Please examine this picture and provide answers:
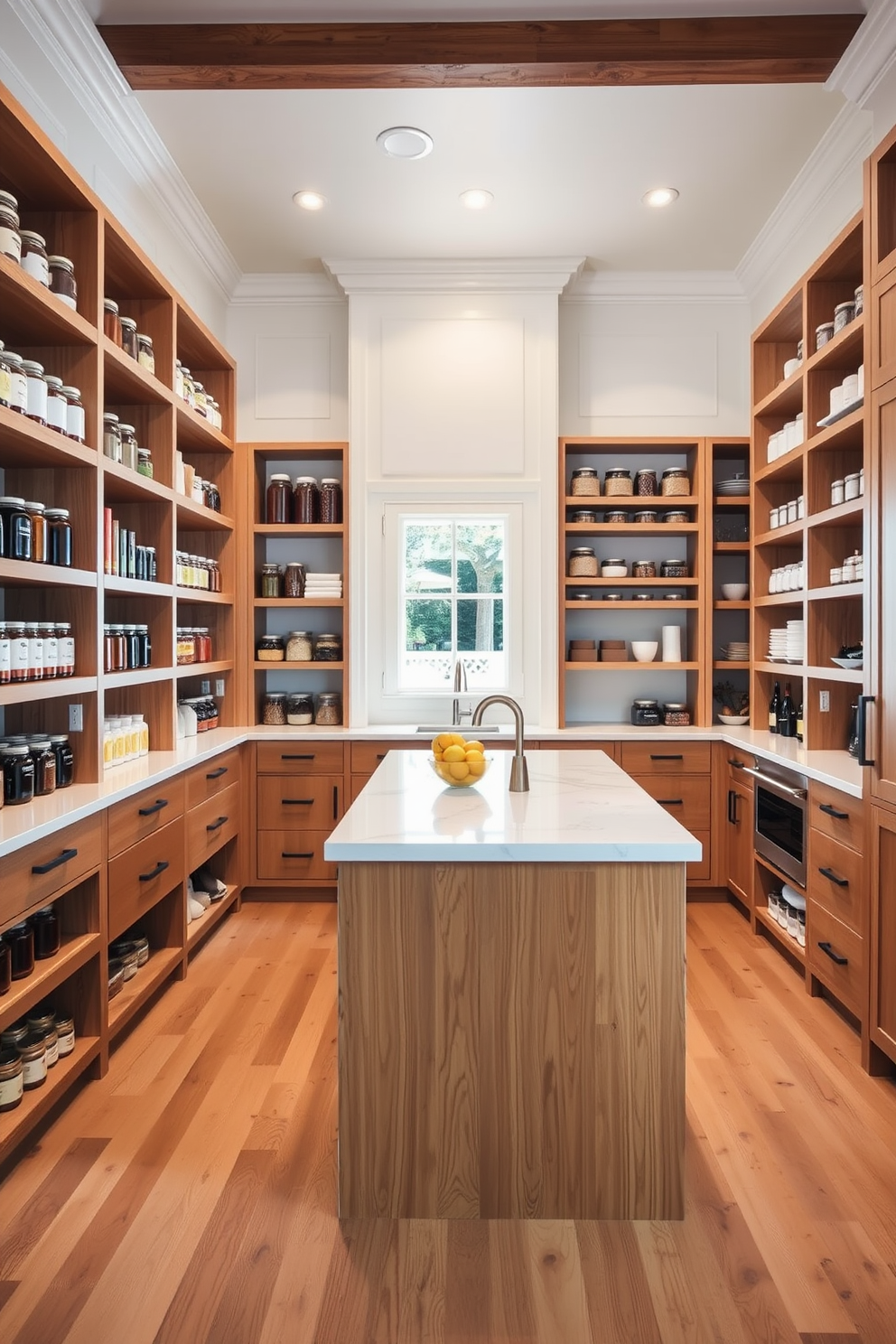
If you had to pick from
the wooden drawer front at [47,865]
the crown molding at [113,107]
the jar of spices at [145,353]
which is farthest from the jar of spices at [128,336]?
the wooden drawer front at [47,865]

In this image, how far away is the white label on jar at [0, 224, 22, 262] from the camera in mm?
2152

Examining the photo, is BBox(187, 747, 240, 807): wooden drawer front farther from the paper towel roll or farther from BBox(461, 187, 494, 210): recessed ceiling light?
BBox(461, 187, 494, 210): recessed ceiling light

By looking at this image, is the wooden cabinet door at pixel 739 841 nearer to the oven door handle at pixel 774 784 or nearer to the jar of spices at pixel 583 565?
the oven door handle at pixel 774 784

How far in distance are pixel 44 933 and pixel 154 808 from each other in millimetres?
702

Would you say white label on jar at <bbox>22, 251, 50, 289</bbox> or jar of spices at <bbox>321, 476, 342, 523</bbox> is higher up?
white label on jar at <bbox>22, 251, 50, 289</bbox>

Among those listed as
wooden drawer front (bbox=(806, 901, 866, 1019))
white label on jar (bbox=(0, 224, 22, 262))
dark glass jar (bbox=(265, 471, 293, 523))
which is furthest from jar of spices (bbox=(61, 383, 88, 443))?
wooden drawer front (bbox=(806, 901, 866, 1019))

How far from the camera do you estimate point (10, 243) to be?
7.15 ft

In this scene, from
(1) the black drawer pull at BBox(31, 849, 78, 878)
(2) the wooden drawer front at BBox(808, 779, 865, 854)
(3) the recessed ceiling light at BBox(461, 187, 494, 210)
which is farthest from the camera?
(3) the recessed ceiling light at BBox(461, 187, 494, 210)

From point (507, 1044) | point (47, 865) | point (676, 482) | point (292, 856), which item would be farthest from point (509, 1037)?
point (676, 482)

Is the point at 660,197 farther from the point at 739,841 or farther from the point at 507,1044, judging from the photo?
the point at 507,1044

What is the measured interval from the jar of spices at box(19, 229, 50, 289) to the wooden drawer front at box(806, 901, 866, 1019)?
312 centimetres

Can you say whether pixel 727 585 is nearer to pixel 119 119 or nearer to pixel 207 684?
pixel 207 684

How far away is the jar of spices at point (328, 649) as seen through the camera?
4535 millimetres

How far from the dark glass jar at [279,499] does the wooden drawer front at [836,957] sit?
309 centimetres
